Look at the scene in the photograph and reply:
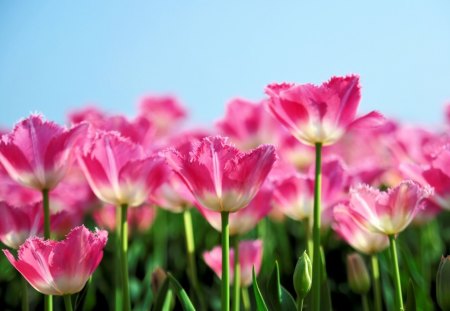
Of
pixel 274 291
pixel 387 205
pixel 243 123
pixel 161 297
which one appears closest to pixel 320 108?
pixel 387 205

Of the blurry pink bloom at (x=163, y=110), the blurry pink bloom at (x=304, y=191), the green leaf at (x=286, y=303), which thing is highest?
the blurry pink bloom at (x=163, y=110)

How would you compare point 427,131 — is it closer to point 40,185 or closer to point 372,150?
point 40,185

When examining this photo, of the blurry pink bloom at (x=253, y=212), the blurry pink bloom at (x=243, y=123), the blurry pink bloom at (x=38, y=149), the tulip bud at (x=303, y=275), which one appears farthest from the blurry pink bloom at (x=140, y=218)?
the tulip bud at (x=303, y=275)

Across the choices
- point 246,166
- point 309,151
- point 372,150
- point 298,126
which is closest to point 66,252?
point 246,166

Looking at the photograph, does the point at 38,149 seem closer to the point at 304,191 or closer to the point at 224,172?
the point at 224,172

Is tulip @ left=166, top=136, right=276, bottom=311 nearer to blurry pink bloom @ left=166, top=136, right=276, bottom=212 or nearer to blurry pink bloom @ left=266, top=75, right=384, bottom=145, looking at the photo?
blurry pink bloom @ left=166, top=136, right=276, bottom=212

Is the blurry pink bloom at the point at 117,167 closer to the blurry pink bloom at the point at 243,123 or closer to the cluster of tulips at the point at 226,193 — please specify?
the cluster of tulips at the point at 226,193
